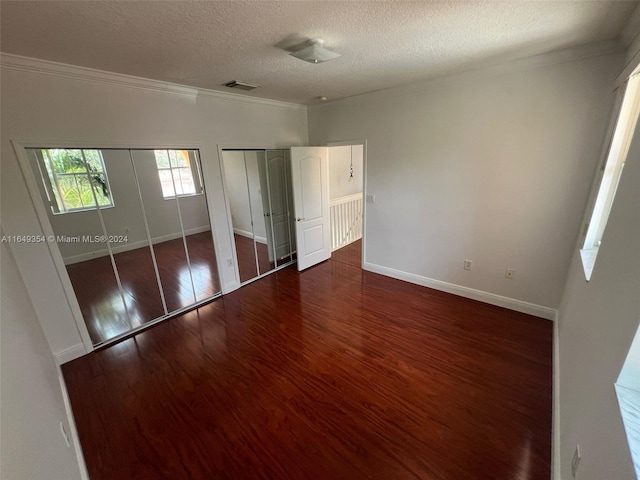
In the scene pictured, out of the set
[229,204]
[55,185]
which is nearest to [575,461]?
[229,204]

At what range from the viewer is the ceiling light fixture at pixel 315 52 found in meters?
1.88

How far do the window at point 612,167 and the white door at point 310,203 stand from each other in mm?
3254

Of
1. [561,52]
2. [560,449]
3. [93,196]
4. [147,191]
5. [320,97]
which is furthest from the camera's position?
[320,97]

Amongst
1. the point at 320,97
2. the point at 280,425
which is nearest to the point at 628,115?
the point at 320,97

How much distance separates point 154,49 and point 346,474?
3.15 meters

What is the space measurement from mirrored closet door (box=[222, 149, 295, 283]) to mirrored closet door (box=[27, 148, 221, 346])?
0.53 metres

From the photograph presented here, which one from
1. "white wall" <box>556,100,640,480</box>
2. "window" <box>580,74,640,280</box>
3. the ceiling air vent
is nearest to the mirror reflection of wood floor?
the ceiling air vent

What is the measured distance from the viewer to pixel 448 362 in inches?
92.8

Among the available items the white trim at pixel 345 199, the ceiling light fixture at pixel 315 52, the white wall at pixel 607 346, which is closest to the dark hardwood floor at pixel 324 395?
the white wall at pixel 607 346

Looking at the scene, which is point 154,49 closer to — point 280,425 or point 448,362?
point 280,425

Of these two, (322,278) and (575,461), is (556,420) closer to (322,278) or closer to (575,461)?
(575,461)

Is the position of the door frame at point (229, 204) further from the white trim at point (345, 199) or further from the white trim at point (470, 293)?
the white trim at point (470, 293)

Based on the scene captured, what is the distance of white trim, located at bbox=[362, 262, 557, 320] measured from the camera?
115 inches

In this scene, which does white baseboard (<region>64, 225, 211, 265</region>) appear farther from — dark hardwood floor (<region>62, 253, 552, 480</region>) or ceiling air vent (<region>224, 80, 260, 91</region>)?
ceiling air vent (<region>224, 80, 260, 91</region>)
